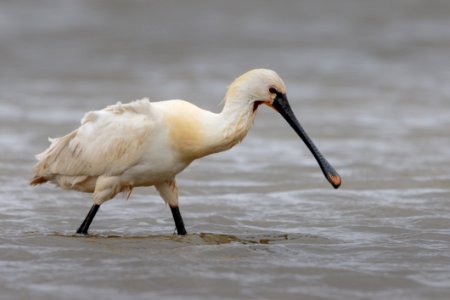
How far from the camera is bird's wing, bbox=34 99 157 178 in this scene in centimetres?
981

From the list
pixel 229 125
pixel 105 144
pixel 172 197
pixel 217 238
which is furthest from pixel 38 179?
pixel 229 125

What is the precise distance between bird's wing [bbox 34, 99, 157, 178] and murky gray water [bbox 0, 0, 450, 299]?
2.04ft

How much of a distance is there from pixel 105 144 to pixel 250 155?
17.9 ft

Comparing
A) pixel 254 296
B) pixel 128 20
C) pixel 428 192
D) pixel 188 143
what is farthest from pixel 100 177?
pixel 128 20

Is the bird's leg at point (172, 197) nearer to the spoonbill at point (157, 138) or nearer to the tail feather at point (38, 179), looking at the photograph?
the spoonbill at point (157, 138)

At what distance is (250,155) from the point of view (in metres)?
15.3

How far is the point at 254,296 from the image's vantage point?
8016mm

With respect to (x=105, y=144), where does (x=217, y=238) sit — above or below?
below

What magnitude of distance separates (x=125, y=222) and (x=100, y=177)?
1.06 m

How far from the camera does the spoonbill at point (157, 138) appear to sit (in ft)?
31.6

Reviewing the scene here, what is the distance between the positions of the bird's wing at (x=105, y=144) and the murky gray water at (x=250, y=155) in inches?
24.5

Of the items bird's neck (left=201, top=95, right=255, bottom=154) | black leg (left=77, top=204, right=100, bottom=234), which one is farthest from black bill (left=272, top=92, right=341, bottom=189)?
black leg (left=77, top=204, right=100, bottom=234)

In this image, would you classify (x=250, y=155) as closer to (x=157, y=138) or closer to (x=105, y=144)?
(x=105, y=144)

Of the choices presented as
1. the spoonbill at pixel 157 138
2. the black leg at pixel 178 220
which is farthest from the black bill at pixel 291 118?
the black leg at pixel 178 220
